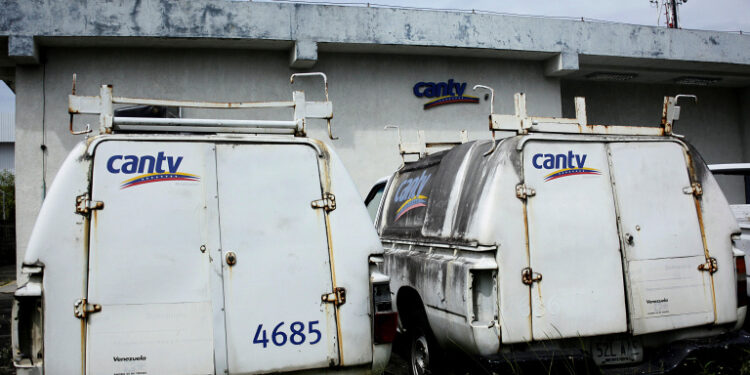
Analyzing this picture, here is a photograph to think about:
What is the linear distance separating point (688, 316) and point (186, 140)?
3.55 m

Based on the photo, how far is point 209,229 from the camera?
3.50 metres

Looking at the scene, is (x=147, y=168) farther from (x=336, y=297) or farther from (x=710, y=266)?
(x=710, y=266)

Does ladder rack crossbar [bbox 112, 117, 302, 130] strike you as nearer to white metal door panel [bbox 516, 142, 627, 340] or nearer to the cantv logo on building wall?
white metal door panel [bbox 516, 142, 627, 340]

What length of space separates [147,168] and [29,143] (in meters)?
10.2

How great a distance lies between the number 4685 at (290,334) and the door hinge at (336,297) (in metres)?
0.14

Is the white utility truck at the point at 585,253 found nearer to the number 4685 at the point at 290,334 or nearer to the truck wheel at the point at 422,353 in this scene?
the truck wheel at the point at 422,353

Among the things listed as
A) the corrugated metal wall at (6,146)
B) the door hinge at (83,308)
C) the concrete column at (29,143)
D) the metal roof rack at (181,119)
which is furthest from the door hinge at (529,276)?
the corrugated metal wall at (6,146)

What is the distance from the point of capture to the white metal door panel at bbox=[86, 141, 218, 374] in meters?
3.29

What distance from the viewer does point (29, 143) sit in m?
12.0

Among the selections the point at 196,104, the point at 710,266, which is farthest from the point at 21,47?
the point at 710,266

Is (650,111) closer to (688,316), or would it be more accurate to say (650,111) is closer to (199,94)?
(199,94)

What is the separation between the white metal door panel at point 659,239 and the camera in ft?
14.1

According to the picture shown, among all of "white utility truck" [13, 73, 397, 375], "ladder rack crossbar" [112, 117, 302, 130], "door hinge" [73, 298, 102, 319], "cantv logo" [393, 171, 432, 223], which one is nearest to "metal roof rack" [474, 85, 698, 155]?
"cantv logo" [393, 171, 432, 223]

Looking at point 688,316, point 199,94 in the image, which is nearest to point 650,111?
point 199,94
